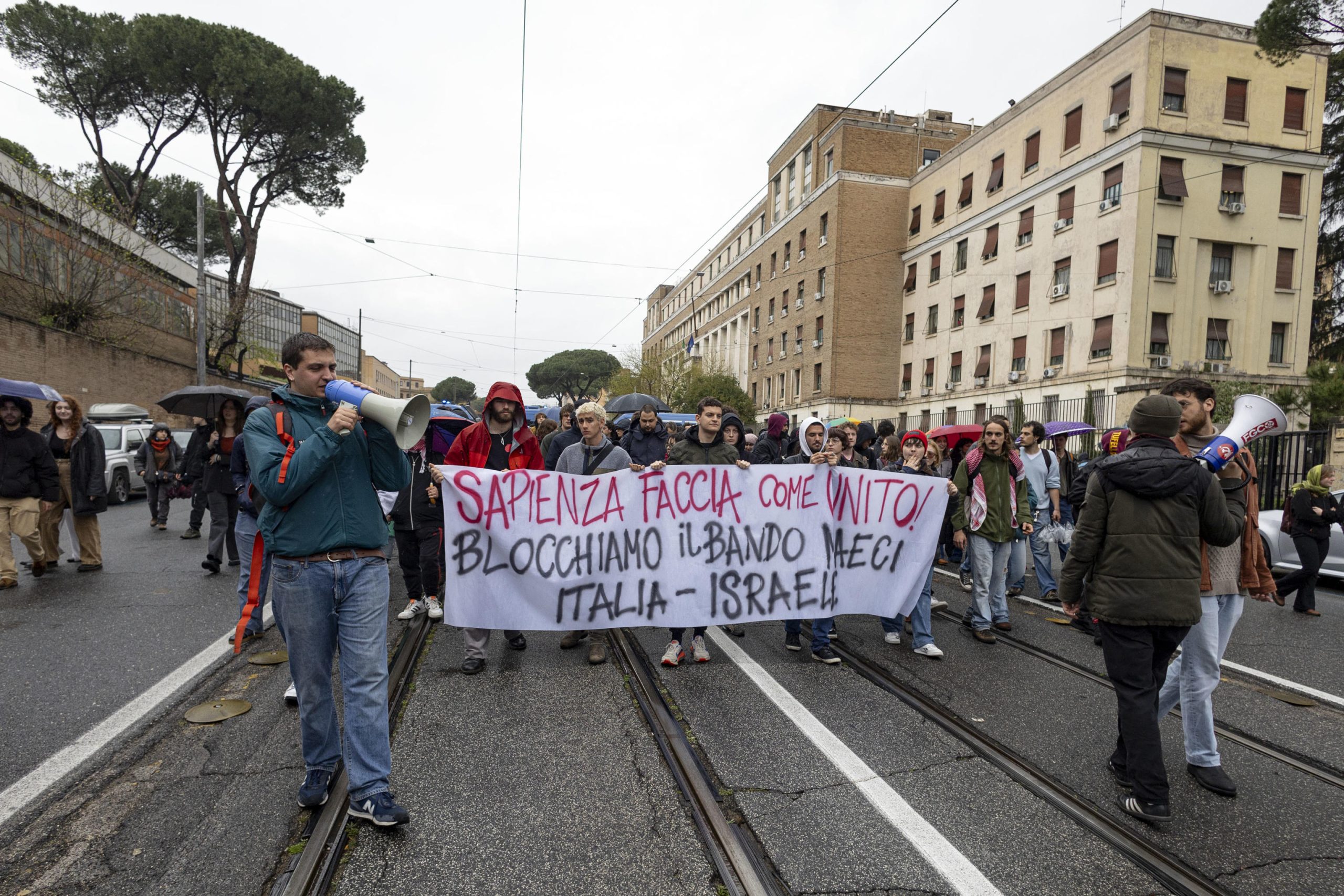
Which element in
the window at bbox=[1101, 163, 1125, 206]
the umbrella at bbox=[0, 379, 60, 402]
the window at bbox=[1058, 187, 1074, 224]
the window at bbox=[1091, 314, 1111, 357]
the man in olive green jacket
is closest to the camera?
the man in olive green jacket

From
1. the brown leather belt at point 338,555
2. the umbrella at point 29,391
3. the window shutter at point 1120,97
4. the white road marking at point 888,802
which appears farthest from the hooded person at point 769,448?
the window shutter at point 1120,97

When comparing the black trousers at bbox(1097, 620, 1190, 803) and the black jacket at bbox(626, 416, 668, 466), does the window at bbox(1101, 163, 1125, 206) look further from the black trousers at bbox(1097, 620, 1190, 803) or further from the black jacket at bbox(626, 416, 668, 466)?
the black trousers at bbox(1097, 620, 1190, 803)

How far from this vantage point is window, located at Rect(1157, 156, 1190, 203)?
26.3m

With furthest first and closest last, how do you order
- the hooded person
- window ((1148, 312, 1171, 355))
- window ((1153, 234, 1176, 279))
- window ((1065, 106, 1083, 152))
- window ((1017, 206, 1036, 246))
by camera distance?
window ((1017, 206, 1036, 246)), window ((1065, 106, 1083, 152)), window ((1148, 312, 1171, 355)), window ((1153, 234, 1176, 279)), the hooded person

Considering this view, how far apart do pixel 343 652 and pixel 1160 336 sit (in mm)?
30596

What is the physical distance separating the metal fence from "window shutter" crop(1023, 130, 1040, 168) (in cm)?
2034

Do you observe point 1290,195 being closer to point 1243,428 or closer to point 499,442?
point 1243,428

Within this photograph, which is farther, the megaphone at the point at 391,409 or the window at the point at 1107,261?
the window at the point at 1107,261

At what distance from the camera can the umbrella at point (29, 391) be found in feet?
28.7

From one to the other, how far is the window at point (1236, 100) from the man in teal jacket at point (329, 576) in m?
33.8

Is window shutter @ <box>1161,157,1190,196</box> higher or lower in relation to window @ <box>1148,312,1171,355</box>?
higher

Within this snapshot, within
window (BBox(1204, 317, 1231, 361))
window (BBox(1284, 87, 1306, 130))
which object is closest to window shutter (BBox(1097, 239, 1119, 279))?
window (BBox(1204, 317, 1231, 361))

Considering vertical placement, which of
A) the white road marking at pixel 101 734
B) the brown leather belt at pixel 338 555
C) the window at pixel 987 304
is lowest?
the white road marking at pixel 101 734

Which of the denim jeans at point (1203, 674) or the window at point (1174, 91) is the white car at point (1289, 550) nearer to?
the denim jeans at point (1203, 674)
